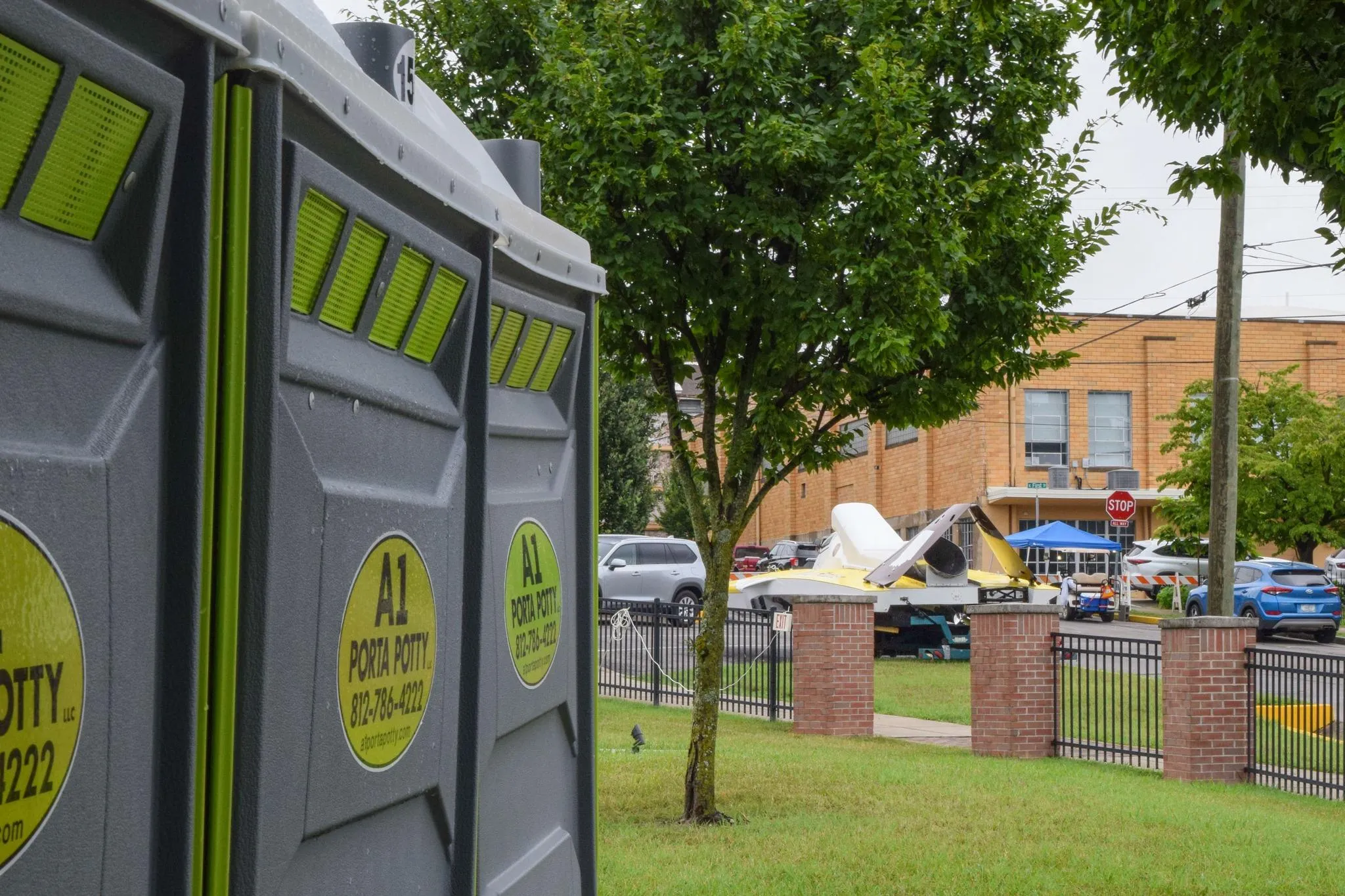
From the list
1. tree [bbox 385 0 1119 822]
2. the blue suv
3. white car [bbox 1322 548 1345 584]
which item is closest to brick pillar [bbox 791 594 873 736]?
tree [bbox 385 0 1119 822]

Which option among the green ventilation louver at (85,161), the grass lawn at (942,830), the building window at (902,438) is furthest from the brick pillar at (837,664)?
the building window at (902,438)

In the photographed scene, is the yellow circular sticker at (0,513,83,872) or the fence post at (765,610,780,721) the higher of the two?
the yellow circular sticker at (0,513,83,872)

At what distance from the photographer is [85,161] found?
1747 millimetres

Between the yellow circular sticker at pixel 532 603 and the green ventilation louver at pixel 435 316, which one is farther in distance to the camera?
the yellow circular sticker at pixel 532 603

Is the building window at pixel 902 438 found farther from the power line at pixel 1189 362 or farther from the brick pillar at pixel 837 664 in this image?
the brick pillar at pixel 837 664

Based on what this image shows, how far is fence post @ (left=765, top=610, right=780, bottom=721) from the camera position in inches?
646

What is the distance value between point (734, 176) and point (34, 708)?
24.7ft

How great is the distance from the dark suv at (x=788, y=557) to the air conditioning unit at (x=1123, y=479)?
33.5ft

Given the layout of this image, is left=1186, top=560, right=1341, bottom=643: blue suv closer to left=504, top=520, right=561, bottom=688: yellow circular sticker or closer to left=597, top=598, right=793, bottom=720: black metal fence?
left=597, top=598, right=793, bottom=720: black metal fence

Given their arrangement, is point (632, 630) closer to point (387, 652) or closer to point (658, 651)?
point (658, 651)

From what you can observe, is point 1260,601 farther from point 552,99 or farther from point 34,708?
point 34,708

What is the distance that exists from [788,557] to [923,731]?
95.0 ft

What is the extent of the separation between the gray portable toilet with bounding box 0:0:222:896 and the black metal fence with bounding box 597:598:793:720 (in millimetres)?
14247

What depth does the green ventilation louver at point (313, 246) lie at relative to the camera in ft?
7.33
